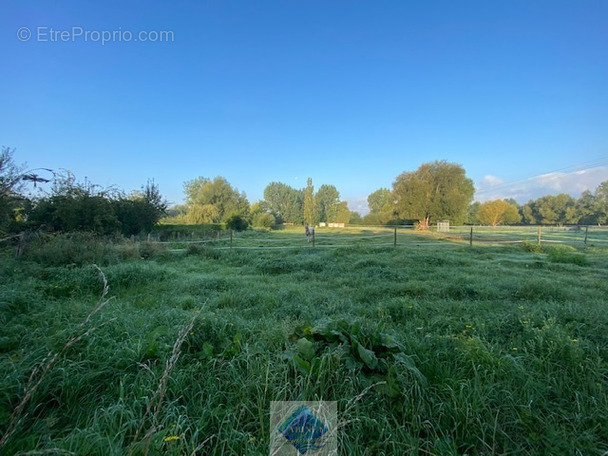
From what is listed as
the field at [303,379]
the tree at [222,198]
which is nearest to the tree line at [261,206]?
the tree at [222,198]

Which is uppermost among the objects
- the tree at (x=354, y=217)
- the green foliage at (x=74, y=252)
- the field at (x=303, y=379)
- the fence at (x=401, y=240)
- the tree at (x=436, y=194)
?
the tree at (x=436, y=194)

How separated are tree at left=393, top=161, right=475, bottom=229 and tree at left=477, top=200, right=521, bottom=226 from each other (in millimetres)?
20816

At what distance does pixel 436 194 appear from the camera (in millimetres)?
29500

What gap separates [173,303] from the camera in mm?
4266

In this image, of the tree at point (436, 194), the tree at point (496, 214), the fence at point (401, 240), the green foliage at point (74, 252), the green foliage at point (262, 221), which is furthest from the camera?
the tree at point (496, 214)

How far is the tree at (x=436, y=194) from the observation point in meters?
29.0

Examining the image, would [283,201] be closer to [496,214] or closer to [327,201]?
[327,201]

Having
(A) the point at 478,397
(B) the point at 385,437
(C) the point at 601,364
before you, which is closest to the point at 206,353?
(B) the point at 385,437

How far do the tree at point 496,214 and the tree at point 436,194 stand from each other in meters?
20.8

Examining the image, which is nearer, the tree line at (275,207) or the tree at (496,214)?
the tree line at (275,207)

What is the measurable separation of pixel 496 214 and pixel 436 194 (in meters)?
26.1

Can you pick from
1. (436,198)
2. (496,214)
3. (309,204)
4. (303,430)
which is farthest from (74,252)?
(496,214)

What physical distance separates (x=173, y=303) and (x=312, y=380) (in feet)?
10.6

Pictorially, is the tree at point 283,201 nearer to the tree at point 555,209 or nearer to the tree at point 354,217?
the tree at point 354,217
